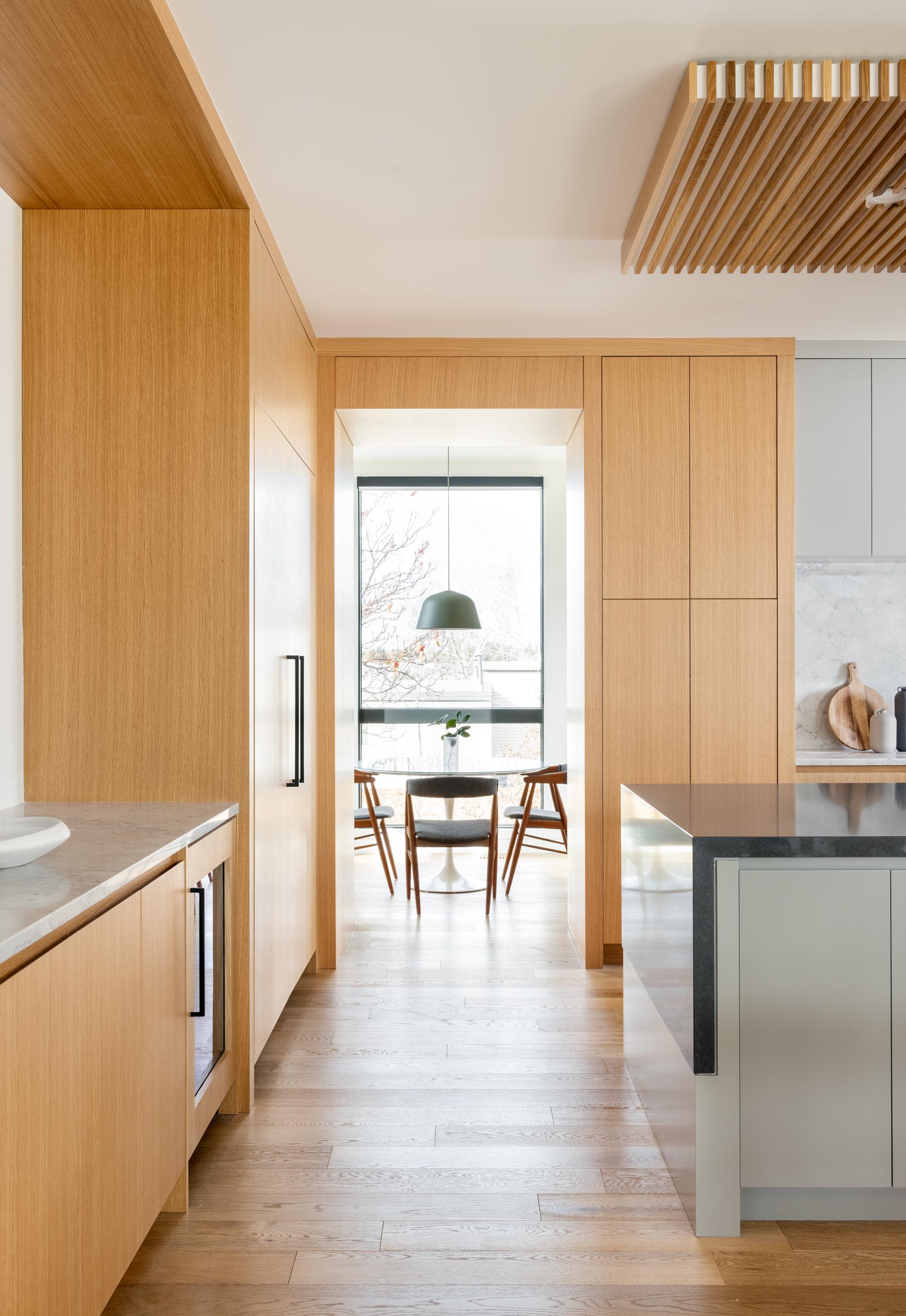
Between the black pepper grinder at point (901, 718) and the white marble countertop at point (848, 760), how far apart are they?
0.74ft

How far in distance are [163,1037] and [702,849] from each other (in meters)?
1.27

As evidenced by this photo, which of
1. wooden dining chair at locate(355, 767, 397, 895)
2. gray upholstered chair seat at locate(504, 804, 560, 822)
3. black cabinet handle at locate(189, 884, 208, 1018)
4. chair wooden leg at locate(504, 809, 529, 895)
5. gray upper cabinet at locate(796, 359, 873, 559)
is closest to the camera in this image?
black cabinet handle at locate(189, 884, 208, 1018)

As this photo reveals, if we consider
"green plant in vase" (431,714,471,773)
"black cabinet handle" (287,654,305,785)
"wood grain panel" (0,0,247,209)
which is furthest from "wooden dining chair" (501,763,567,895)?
"wood grain panel" (0,0,247,209)

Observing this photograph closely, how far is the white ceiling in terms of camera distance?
1935 millimetres

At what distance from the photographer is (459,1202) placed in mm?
2154

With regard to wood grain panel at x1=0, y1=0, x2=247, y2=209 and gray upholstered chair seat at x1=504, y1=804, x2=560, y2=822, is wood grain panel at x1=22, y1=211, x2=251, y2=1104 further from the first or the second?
gray upholstered chair seat at x1=504, y1=804, x2=560, y2=822

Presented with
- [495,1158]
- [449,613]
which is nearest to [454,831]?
[449,613]

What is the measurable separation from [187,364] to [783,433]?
269 cm

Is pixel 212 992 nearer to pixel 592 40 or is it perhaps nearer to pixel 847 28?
pixel 592 40

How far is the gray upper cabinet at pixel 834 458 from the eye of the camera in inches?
160

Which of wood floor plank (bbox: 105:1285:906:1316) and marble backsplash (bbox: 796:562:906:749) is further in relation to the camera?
marble backsplash (bbox: 796:562:906:749)

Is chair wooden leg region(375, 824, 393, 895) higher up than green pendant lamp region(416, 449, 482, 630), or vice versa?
green pendant lamp region(416, 449, 482, 630)

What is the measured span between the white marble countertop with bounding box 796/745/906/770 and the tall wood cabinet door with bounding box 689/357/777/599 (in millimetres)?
777

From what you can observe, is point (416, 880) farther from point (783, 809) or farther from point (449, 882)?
point (783, 809)
